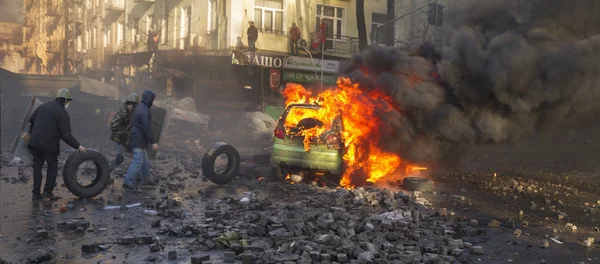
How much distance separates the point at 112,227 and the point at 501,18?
9771 millimetres

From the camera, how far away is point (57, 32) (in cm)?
4472

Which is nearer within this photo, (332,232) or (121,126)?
(332,232)

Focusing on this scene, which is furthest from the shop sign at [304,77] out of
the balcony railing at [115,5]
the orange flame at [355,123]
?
the balcony railing at [115,5]

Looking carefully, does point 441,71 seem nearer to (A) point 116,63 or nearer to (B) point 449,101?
(B) point 449,101

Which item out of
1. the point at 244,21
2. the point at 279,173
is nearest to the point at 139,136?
the point at 279,173

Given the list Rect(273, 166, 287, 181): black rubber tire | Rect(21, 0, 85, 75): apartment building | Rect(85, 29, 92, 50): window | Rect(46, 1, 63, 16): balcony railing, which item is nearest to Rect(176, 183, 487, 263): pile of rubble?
Rect(273, 166, 287, 181): black rubber tire

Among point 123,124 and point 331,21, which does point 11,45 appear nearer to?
point 331,21

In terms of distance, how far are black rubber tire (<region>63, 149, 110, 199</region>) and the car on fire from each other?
362cm

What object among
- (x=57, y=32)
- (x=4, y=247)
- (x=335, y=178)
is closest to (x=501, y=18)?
(x=335, y=178)

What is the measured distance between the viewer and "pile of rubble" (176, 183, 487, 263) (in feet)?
19.2

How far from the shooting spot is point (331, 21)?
31078 millimetres

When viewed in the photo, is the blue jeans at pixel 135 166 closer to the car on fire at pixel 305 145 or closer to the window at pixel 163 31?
the car on fire at pixel 305 145

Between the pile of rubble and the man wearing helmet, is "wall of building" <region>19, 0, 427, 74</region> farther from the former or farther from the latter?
the pile of rubble

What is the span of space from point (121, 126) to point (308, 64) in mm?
18297
